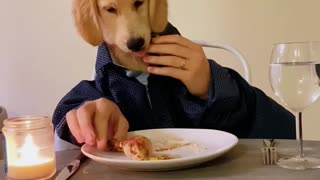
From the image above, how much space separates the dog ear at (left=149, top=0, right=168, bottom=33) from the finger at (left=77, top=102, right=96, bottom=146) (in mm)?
230

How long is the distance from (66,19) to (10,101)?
39 cm

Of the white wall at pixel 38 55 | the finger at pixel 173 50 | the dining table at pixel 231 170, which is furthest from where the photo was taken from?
the white wall at pixel 38 55

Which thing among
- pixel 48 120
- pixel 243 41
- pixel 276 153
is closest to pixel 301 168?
pixel 276 153

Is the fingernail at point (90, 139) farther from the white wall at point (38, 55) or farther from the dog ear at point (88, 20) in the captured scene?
the white wall at point (38, 55)

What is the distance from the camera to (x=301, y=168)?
18.2 inches

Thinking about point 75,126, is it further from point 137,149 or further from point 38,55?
point 38,55

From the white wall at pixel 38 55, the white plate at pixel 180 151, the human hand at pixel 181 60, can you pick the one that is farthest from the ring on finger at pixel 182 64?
the white wall at pixel 38 55

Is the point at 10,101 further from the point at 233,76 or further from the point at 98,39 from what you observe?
the point at 233,76

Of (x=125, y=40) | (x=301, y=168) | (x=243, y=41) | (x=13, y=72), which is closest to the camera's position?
(x=301, y=168)

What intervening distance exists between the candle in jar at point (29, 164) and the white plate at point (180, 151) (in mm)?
48

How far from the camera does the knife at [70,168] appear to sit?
1.59 ft

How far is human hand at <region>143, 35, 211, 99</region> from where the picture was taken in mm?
682

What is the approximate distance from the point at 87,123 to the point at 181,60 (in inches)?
7.9

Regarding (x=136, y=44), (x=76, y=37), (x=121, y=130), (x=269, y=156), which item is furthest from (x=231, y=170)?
(x=76, y=37)
